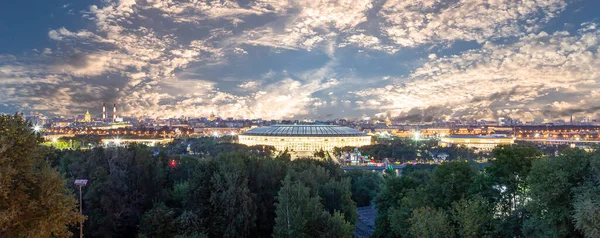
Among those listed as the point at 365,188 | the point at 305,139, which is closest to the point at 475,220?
the point at 365,188

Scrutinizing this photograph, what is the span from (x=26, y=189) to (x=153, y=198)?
647 inches

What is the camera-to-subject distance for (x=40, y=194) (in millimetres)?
12031

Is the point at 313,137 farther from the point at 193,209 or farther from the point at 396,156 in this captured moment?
the point at 193,209

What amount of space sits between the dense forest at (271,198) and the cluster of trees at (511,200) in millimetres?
49

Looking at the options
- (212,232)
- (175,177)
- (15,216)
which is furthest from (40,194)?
(175,177)

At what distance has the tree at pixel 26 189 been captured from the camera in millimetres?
11469

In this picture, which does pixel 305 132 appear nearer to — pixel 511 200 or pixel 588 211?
pixel 511 200

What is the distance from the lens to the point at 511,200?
19656 millimetres

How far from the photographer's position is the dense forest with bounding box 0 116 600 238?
39.6ft

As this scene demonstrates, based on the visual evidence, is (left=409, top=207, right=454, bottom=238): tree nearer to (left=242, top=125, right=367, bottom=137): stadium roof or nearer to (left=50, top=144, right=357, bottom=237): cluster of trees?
(left=50, top=144, right=357, bottom=237): cluster of trees

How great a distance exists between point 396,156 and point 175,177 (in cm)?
4117

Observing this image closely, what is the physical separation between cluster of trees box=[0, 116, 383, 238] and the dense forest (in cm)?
6

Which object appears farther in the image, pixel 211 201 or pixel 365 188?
pixel 365 188

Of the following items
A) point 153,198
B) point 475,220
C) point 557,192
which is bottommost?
point 153,198
